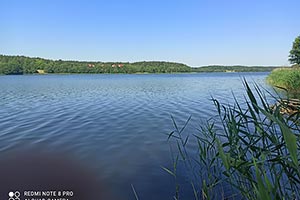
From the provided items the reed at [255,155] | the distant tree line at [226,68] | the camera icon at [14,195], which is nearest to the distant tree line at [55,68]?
the distant tree line at [226,68]

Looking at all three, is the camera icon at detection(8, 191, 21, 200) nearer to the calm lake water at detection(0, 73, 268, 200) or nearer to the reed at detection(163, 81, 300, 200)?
the calm lake water at detection(0, 73, 268, 200)

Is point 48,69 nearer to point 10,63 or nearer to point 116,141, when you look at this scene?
point 10,63

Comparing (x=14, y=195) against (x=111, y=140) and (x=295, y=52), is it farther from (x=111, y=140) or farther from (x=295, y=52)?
(x=295, y=52)

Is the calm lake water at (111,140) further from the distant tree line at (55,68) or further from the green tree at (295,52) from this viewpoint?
the distant tree line at (55,68)

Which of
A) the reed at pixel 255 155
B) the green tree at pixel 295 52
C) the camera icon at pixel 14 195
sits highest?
the green tree at pixel 295 52

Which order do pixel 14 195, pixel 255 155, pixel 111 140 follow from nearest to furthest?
1. pixel 255 155
2. pixel 14 195
3. pixel 111 140

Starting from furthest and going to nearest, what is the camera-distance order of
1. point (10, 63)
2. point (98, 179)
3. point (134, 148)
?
point (10, 63)
point (134, 148)
point (98, 179)

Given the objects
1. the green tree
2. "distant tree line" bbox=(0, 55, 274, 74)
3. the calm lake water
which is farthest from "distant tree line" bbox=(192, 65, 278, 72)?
the calm lake water

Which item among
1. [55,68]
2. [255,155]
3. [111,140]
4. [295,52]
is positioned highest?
[295,52]

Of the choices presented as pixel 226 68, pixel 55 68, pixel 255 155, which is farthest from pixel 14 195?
pixel 226 68

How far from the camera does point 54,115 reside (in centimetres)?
1139

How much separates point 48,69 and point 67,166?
107255 millimetres

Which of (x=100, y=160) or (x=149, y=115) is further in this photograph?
(x=149, y=115)

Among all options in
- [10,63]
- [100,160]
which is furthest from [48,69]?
[100,160]
